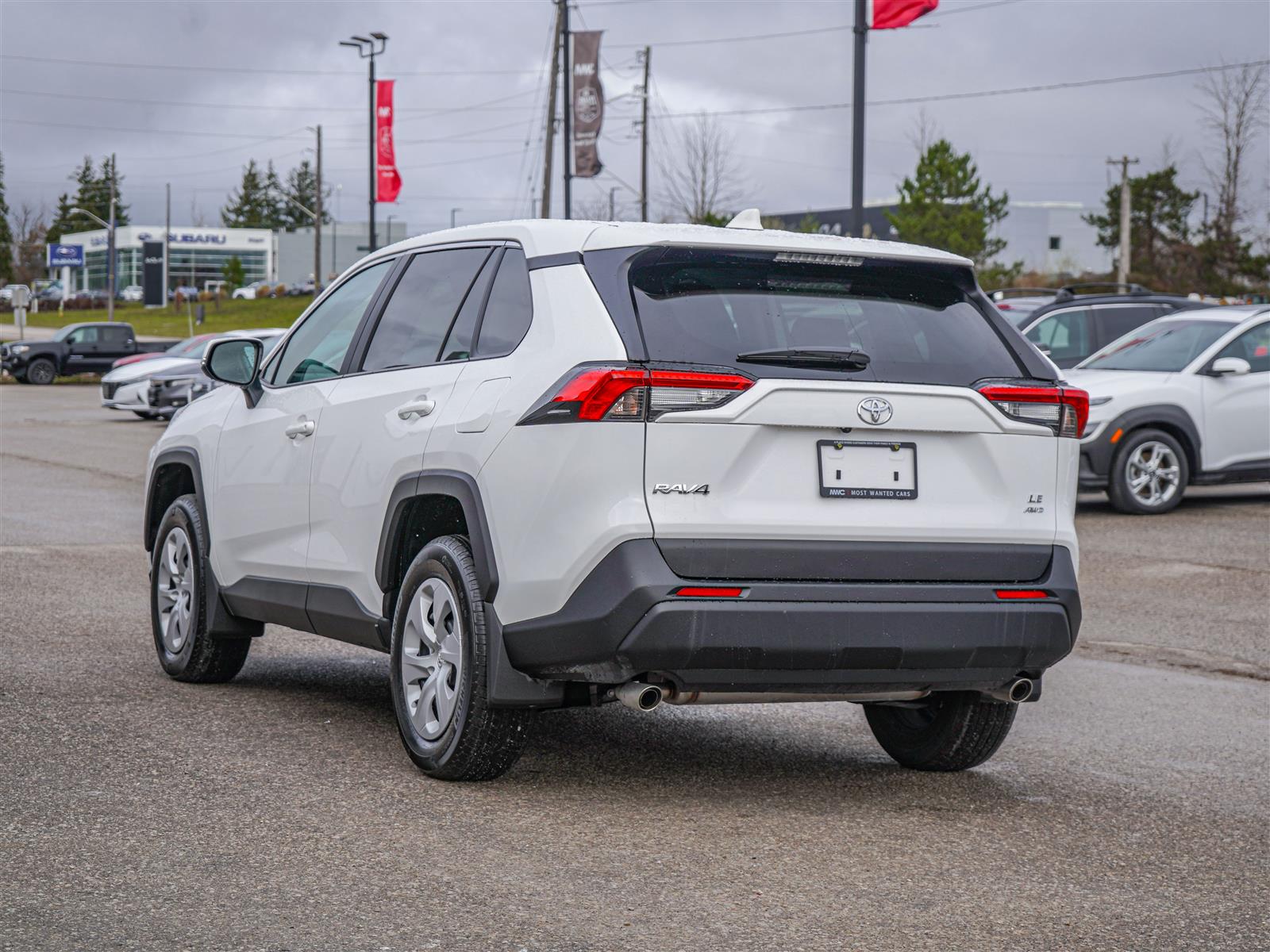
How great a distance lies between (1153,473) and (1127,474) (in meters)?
0.25

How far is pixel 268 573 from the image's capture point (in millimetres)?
6629

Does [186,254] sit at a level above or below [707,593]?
above

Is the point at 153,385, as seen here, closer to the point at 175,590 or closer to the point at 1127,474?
the point at 1127,474

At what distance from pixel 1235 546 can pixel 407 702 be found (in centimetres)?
918

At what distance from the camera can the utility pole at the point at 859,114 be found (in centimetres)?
1925

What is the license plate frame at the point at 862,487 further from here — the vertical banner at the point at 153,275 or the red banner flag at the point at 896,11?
the vertical banner at the point at 153,275

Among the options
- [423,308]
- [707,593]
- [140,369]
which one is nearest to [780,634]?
[707,593]

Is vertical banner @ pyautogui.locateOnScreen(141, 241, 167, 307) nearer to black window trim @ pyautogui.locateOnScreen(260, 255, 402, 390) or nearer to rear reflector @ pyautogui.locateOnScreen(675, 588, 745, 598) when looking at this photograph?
black window trim @ pyautogui.locateOnScreen(260, 255, 402, 390)

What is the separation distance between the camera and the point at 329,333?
264 inches

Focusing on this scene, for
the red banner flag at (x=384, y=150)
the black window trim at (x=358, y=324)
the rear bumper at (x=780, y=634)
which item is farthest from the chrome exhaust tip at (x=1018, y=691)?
the red banner flag at (x=384, y=150)

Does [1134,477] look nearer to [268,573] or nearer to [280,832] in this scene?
[268,573]

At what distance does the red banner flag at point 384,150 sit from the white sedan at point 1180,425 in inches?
1310

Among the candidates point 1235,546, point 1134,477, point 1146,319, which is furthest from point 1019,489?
point 1146,319

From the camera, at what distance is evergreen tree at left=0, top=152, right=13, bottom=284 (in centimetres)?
14812
